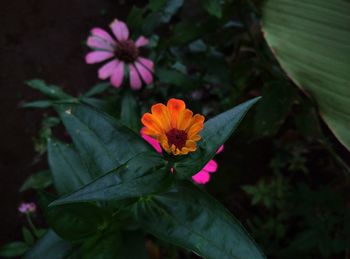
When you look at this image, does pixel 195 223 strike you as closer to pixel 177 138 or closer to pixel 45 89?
pixel 177 138

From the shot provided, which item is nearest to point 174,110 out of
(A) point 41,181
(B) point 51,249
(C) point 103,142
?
(C) point 103,142

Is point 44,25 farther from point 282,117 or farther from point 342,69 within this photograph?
point 342,69

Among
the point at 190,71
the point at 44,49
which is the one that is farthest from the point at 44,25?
the point at 190,71

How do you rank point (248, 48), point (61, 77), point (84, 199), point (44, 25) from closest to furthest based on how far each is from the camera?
point (84, 199) → point (248, 48) → point (61, 77) → point (44, 25)

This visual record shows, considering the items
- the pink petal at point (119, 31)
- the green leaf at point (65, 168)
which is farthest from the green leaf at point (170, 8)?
the green leaf at point (65, 168)

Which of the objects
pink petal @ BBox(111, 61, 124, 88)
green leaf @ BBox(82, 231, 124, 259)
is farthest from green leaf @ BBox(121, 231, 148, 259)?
pink petal @ BBox(111, 61, 124, 88)

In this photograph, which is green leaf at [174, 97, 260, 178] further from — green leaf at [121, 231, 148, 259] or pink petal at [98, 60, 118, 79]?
pink petal at [98, 60, 118, 79]
